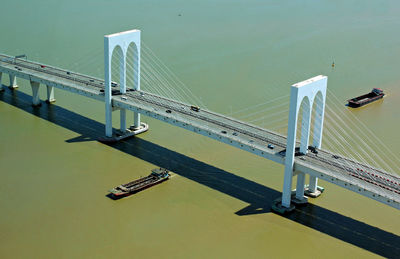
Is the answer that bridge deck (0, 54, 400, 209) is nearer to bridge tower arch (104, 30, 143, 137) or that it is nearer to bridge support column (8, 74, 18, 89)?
bridge tower arch (104, 30, 143, 137)

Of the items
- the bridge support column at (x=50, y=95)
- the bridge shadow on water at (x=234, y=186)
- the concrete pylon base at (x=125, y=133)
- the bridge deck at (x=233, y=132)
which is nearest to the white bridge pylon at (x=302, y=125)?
the bridge deck at (x=233, y=132)

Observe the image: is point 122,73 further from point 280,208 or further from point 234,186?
point 280,208

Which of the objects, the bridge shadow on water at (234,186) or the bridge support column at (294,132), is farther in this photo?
the bridge support column at (294,132)

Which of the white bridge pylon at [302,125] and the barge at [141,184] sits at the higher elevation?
the white bridge pylon at [302,125]

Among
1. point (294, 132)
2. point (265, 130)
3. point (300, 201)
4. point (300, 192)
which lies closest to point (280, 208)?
point (300, 201)

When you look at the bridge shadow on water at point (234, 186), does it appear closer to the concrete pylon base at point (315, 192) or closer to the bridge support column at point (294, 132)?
the bridge support column at point (294, 132)

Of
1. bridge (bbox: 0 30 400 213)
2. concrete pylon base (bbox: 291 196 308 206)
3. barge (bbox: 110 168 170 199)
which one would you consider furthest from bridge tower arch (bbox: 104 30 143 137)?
concrete pylon base (bbox: 291 196 308 206)

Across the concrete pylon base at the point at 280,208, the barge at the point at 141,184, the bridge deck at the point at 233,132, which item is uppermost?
the bridge deck at the point at 233,132
